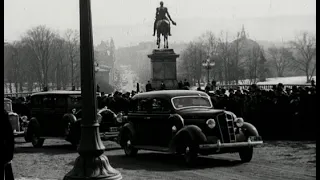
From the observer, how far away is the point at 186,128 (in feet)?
41.1

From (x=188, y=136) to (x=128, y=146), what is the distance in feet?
9.77

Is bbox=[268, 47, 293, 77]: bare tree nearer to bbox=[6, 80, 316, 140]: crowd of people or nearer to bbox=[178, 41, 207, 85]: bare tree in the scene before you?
bbox=[178, 41, 207, 85]: bare tree

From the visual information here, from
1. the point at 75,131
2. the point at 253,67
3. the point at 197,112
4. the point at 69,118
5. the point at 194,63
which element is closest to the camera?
the point at 197,112

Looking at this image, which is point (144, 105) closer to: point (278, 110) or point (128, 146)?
point (128, 146)

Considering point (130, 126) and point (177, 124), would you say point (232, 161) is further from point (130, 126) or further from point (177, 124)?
point (130, 126)

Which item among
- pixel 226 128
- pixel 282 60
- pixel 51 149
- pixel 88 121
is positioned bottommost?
pixel 51 149

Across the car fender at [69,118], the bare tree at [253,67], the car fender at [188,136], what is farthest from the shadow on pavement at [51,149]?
the bare tree at [253,67]

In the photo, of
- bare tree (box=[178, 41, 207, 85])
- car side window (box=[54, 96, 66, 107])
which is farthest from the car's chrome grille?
bare tree (box=[178, 41, 207, 85])

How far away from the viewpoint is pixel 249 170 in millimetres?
11367

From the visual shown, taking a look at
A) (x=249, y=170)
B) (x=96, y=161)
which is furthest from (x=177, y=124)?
(x=96, y=161)

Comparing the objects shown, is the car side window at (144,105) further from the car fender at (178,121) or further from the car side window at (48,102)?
the car side window at (48,102)

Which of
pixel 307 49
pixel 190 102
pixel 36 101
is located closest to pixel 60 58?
pixel 307 49

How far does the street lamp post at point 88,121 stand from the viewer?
29.5ft

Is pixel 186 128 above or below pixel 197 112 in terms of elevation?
below
